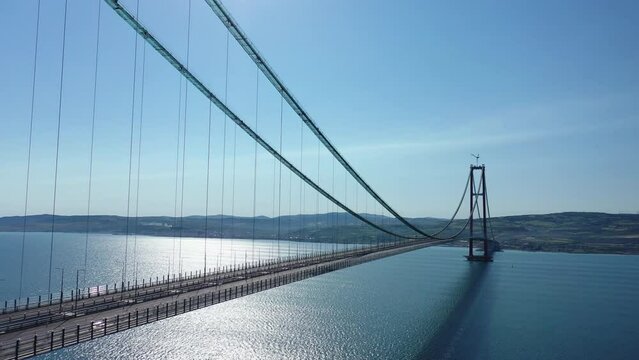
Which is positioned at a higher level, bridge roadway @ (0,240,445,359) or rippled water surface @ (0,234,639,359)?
bridge roadway @ (0,240,445,359)

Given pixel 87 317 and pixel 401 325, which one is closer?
pixel 87 317

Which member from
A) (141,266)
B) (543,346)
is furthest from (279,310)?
(141,266)

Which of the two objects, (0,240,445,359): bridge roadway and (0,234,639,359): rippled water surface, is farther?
(0,234,639,359): rippled water surface

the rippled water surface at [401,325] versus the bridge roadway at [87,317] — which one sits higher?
the bridge roadway at [87,317]

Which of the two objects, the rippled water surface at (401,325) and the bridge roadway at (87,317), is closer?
the bridge roadway at (87,317)

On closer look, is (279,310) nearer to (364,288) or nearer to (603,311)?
(364,288)

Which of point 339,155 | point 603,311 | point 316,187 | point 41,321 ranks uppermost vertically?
point 339,155

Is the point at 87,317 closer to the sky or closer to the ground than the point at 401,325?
closer to the sky

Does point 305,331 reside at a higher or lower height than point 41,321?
lower
